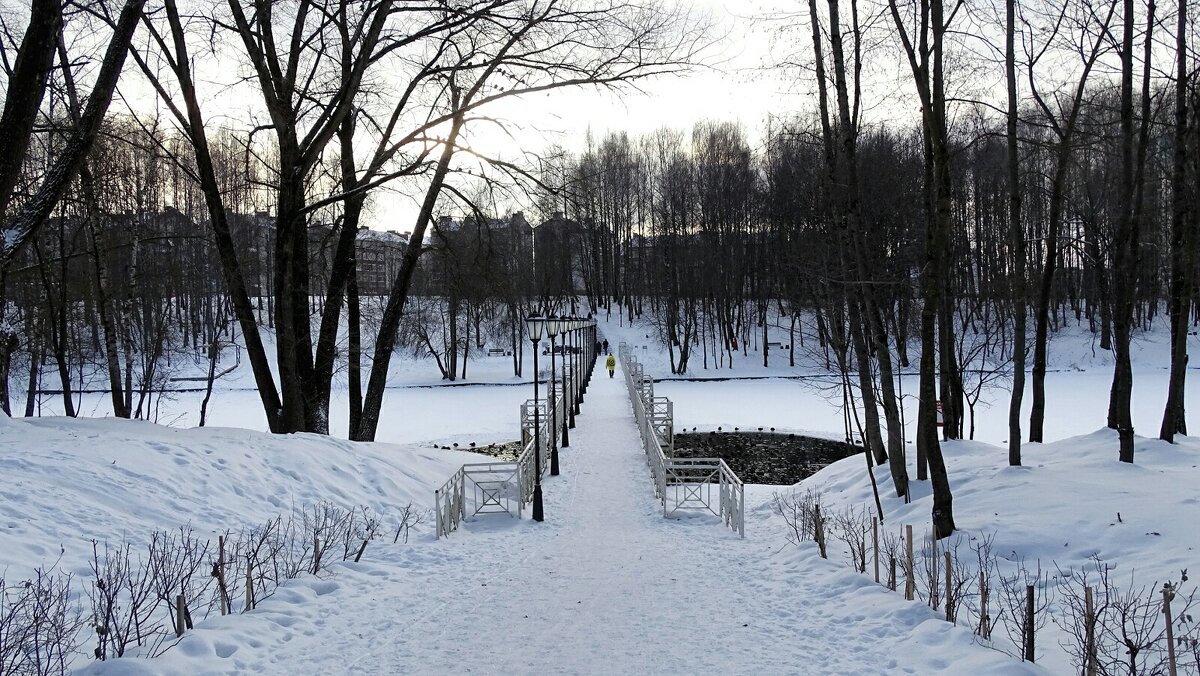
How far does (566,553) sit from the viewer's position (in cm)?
879

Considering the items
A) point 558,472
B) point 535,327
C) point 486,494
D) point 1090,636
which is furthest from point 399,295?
point 1090,636

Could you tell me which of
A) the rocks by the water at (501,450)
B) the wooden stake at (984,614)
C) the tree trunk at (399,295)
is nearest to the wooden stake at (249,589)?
the wooden stake at (984,614)

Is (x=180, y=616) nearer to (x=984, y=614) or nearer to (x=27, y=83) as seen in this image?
(x=27, y=83)

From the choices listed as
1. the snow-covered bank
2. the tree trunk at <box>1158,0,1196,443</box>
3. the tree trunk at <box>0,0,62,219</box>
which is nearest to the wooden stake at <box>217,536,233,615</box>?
the tree trunk at <box>0,0,62,219</box>

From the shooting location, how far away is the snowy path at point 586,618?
205 inches

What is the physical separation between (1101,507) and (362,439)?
40.8 ft

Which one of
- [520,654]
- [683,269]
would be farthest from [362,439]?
[683,269]

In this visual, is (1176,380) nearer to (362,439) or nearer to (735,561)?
(735,561)

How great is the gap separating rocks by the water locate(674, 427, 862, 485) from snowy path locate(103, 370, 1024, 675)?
8.28 meters

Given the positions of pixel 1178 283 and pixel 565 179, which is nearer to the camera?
pixel 1178 283

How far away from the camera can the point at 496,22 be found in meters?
11.6

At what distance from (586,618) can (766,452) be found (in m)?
14.7

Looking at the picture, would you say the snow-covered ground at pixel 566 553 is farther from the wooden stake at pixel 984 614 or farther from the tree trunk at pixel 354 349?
the tree trunk at pixel 354 349

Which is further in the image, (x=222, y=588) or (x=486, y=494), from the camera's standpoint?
(x=486, y=494)
